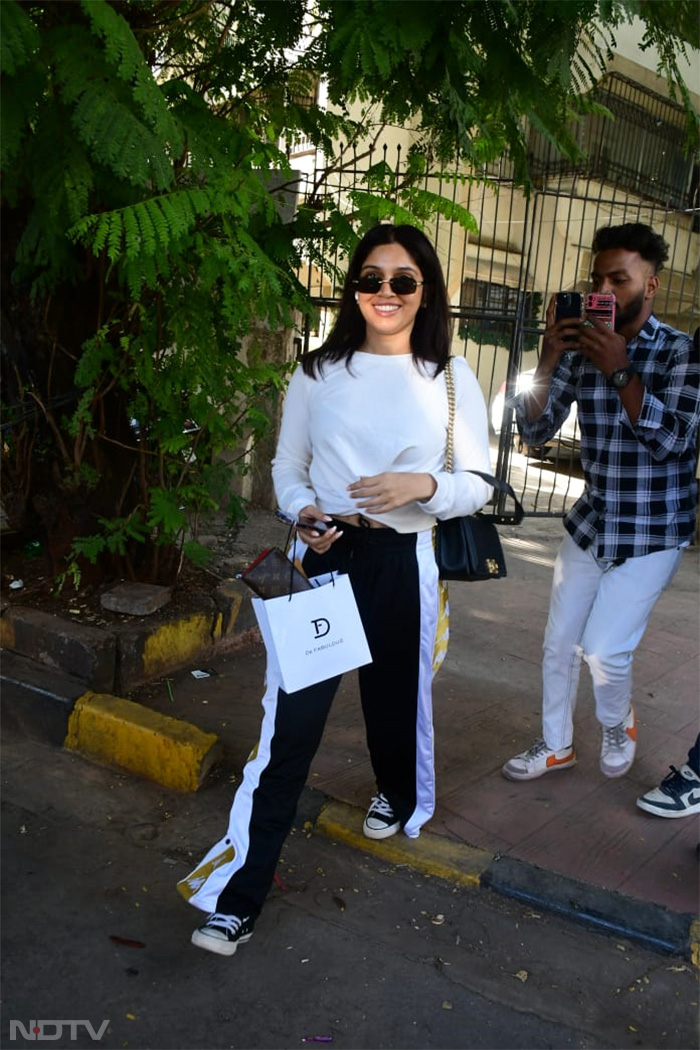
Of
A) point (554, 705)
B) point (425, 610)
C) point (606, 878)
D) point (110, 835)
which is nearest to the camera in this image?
point (425, 610)

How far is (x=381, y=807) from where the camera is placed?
354cm

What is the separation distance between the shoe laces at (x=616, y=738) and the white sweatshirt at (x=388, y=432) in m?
1.41

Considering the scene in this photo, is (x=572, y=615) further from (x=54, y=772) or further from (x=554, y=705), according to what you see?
(x=54, y=772)

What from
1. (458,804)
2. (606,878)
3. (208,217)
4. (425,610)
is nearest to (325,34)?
(208,217)

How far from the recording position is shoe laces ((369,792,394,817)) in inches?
139

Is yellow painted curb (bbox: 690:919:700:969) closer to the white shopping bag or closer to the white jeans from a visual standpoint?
the white jeans

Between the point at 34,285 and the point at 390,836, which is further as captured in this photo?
the point at 34,285

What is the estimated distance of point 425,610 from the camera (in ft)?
10.2

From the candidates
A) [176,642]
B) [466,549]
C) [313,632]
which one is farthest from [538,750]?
[176,642]

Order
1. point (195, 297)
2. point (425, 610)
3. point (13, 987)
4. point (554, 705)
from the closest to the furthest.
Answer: point (13, 987) < point (425, 610) < point (554, 705) < point (195, 297)

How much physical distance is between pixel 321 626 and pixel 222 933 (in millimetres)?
964

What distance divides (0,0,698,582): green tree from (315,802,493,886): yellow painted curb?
5.59 feet

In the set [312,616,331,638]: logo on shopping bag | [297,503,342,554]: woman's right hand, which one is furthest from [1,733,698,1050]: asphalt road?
[297,503,342,554]: woman's right hand

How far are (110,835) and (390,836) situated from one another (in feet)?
3.46
